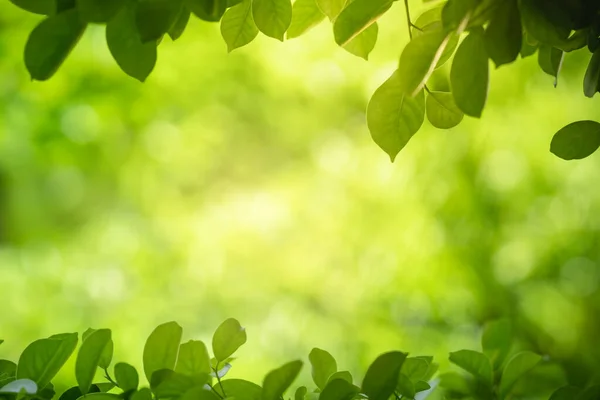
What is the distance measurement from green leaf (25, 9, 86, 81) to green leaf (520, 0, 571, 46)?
0.21 m

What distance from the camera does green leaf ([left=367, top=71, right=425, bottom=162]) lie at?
31 cm

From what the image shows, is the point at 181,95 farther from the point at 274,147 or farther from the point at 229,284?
the point at 229,284

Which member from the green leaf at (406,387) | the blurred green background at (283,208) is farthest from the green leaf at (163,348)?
the blurred green background at (283,208)

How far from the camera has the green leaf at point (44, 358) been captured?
12.0 inches

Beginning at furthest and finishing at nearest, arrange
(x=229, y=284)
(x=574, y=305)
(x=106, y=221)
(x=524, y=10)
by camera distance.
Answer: (x=106, y=221) → (x=229, y=284) → (x=574, y=305) → (x=524, y=10)

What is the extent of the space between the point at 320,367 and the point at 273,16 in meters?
0.20

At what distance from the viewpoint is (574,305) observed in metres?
1.60

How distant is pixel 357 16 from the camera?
310 millimetres

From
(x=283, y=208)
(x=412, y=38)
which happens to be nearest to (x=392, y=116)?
(x=412, y=38)

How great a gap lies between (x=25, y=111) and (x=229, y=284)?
3.36 ft

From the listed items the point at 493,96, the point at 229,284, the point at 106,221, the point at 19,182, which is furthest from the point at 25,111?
the point at 493,96

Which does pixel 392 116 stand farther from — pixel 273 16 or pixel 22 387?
pixel 22 387

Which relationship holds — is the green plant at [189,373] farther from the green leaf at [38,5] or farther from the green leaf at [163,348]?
the green leaf at [38,5]

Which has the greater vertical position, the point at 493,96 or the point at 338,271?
the point at 493,96
